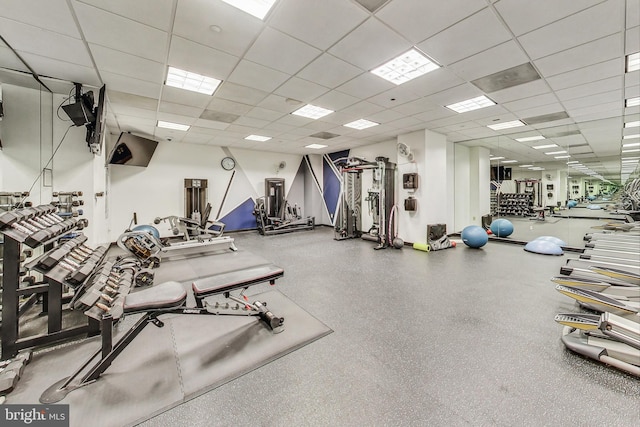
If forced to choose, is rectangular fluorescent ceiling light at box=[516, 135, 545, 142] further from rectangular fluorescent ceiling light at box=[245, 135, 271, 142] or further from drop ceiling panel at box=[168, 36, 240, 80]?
drop ceiling panel at box=[168, 36, 240, 80]

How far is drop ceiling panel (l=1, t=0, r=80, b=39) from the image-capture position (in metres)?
2.03

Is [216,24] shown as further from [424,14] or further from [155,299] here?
[155,299]

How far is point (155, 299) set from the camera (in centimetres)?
187

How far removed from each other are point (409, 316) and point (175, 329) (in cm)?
245

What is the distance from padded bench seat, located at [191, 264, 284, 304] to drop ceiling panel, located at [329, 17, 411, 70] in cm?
253

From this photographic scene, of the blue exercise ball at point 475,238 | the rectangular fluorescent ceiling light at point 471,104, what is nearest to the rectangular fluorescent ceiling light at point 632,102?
the rectangular fluorescent ceiling light at point 471,104

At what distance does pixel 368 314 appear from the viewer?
2.78 metres

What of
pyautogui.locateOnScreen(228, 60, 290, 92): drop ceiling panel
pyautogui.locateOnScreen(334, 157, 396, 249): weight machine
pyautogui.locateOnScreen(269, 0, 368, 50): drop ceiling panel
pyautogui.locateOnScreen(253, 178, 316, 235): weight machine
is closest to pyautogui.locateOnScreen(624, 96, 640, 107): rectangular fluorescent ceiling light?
pyautogui.locateOnScreen(334, 157, 396, 249): weight machine

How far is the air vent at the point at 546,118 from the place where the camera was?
4820 mm

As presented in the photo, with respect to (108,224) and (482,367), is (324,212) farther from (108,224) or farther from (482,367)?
(482,367)

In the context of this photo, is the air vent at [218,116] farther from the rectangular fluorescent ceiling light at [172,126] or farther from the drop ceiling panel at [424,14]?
the drop ceiling panel at [424,14]

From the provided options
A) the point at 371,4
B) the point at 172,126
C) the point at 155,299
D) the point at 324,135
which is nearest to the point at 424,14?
the point at 371,4

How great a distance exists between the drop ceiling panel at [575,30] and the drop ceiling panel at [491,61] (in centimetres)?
10

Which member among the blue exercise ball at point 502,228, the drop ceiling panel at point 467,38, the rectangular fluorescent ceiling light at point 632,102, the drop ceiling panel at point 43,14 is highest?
the rectangular fluorescent ceiling light at point 632,102
